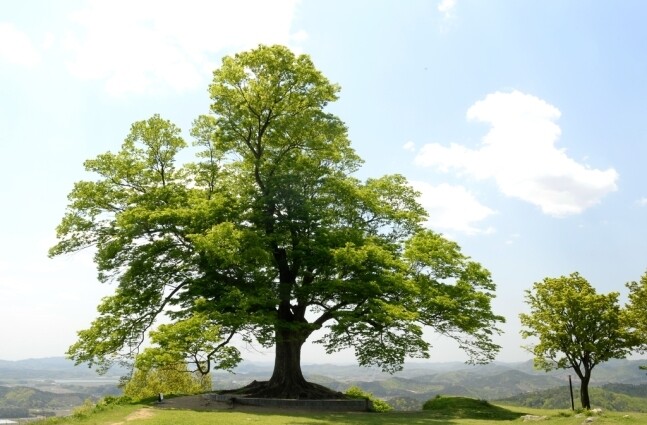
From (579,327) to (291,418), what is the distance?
27.8 meters

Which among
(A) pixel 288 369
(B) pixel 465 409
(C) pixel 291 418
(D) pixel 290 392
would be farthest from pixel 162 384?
(C) pixel 291 418

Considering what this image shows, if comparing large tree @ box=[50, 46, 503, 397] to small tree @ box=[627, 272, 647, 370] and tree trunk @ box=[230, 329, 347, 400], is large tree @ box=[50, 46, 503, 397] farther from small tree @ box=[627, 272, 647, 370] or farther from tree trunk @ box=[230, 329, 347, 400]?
small tree @ box=[627, 272, 647, 370]

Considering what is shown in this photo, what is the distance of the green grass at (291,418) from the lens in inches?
847

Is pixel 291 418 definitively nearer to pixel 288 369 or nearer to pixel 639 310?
pixel 288 369

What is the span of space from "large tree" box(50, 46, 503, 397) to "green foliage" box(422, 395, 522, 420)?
9.78 ft

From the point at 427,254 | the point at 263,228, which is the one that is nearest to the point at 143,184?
the point at 263,228

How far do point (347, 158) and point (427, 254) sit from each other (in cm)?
1135

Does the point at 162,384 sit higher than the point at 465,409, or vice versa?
the point at 465,409

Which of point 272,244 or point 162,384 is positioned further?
point 162,384

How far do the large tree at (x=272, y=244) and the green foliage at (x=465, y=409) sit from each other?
9.78 ft

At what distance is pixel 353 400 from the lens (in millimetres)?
31812

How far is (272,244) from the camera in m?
33.4

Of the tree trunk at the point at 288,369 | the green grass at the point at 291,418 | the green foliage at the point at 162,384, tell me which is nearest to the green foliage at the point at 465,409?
the green grass at the point at 291,418

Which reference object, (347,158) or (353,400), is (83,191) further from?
(353,400)
